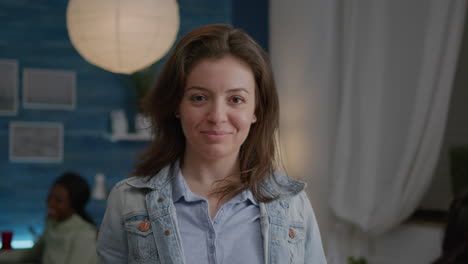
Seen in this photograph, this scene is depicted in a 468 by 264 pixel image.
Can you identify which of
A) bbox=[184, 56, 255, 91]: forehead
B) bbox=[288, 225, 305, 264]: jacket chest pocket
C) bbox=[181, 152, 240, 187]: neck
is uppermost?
bbox=[184, 56, 255, 91]: forehead

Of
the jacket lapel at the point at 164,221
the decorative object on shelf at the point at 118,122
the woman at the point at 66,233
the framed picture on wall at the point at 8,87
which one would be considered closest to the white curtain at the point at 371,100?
the decorative object on shelf at the point at 118,122

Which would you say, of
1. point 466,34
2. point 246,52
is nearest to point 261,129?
→ point 246,52

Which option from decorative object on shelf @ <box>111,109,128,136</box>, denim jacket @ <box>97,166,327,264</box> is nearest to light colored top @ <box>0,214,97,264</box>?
decorative object on shelf @ <box>111,109,128,136</box>

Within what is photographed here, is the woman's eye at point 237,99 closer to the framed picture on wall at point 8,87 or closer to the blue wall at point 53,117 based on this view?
the blue wall at point 53,117

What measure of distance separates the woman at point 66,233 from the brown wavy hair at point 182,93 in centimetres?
177

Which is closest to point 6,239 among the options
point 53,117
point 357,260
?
point 53,117

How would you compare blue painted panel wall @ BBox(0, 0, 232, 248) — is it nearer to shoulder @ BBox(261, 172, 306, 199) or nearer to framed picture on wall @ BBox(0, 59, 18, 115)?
framed picture on wall @ BBox(0, 59, 18, 115)

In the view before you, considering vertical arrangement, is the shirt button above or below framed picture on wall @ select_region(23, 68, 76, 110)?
below

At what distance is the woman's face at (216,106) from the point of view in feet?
4.08

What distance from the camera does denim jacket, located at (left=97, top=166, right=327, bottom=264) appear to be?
1.24 metres

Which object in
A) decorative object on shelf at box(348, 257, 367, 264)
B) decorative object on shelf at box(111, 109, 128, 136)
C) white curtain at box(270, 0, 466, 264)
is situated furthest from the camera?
decorative object on shelf at box(111, 109, 128, 136)

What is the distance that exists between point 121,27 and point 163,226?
1755 millimetres

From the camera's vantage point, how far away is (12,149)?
466 centimetres

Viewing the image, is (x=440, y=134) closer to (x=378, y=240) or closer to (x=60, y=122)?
(x=378, y=240)
